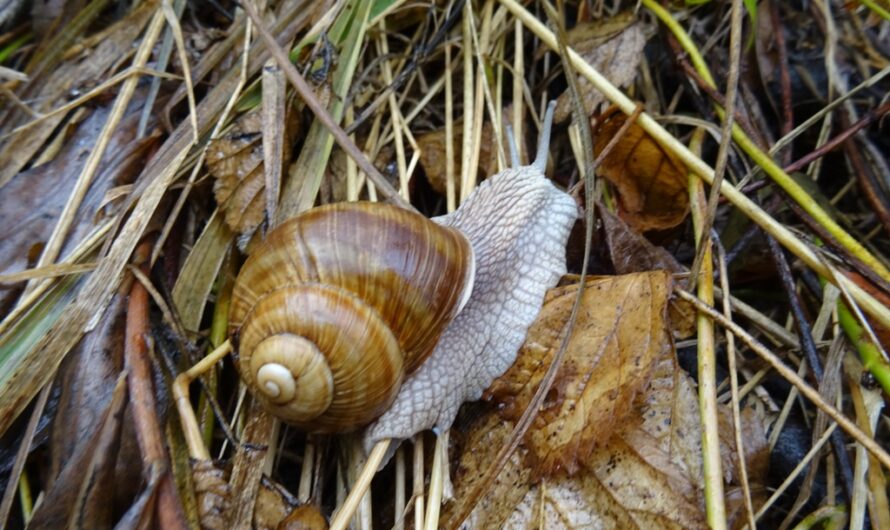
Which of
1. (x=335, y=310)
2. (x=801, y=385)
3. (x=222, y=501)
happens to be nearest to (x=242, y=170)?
(x=335, y=310)

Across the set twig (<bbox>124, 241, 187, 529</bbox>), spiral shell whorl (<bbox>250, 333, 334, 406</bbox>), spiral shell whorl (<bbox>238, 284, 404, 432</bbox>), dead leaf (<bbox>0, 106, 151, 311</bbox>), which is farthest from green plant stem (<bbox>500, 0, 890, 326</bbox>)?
twig (<bbox>124, 241, 187, 529</bbox>)

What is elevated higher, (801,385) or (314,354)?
(314,354)

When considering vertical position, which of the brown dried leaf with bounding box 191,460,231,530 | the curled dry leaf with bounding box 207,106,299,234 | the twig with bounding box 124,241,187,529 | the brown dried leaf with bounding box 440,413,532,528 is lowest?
the brown dried leaf with bounding box 440,413,532,528

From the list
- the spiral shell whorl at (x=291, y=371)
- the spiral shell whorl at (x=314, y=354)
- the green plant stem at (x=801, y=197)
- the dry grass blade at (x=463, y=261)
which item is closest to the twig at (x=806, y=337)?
the dry grass blade at (x=463, y=261)

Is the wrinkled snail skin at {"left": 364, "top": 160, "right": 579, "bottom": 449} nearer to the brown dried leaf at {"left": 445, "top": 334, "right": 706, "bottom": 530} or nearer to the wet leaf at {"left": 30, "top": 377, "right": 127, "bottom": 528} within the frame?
the brown dried leaf at {"left": 445, "top": 334, "right": 706, "bottom": 530}

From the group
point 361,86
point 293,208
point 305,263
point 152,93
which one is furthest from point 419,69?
point 305,263

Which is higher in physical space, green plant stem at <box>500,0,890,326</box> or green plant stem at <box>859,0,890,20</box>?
green plant stem at <box>859,0,890,20</box>

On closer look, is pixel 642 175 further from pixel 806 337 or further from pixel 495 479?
pixel 495 479
